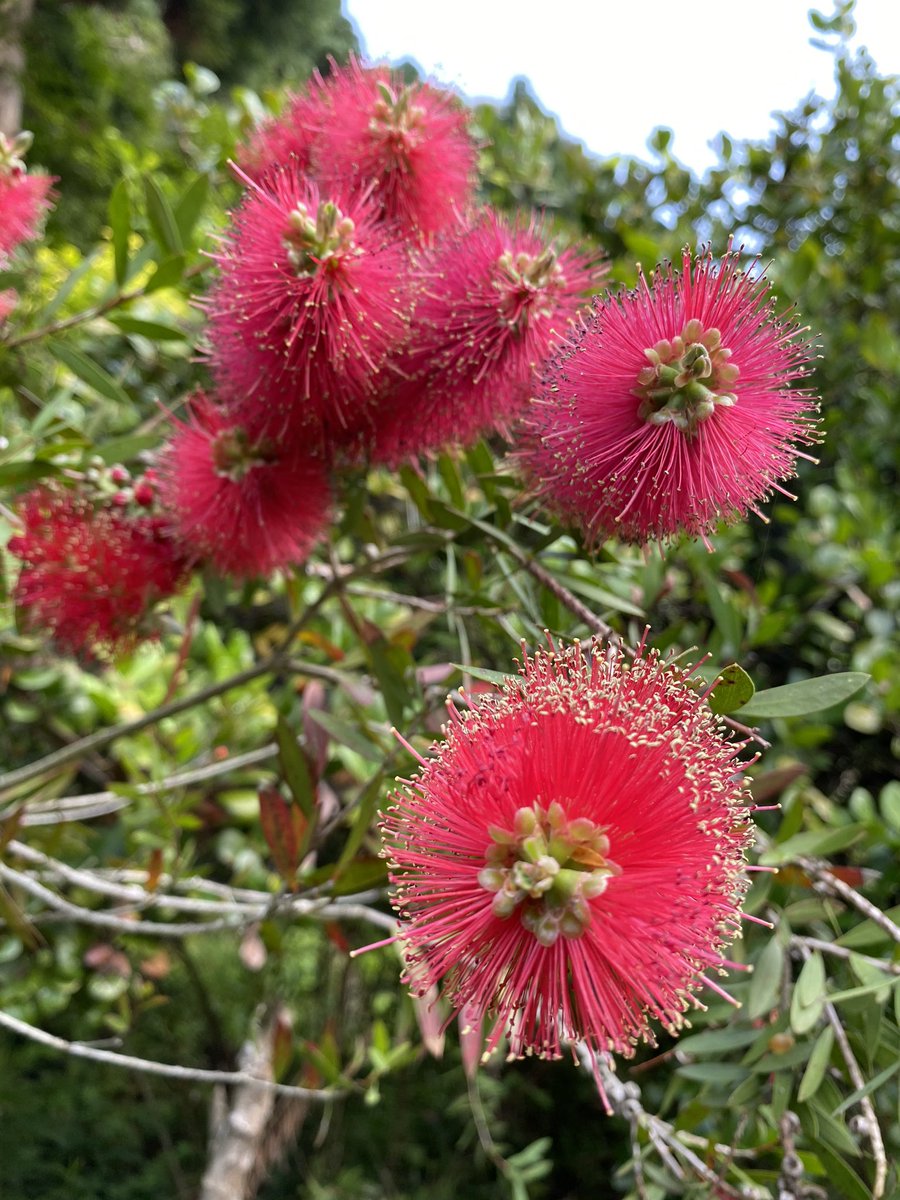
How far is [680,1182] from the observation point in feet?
2.67

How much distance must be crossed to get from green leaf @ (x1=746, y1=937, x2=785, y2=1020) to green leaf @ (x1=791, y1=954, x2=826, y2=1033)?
0.08ft

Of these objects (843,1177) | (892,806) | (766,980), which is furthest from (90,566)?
(892,806)

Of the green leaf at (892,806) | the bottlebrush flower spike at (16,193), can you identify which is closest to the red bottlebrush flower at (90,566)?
the bottlebrush flower spike at (16,193)

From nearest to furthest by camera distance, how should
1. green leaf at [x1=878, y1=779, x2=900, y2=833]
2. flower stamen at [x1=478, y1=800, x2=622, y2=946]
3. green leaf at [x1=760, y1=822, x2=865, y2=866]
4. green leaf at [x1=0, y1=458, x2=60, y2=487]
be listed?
flower stamen at [x1=478, y1=800, x2=622, y2=946], green leaf at [x1=760, y1=822, x2=865, y2=866], green leaf at [x1=0, y1=458, x2=60, y2=487], green leaf at [x1=878, y1=779, x2=900, y2=833]

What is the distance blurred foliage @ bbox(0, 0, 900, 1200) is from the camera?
0.78 m

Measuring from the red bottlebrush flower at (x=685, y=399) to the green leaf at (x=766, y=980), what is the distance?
1.32 feet

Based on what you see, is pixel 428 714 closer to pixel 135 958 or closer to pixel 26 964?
pixel 26 964

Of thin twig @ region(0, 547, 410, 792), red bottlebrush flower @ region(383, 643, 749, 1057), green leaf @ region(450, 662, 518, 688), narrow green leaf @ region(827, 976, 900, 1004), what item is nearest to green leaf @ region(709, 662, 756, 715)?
red bottlebrush flower @ region(383, 643, 749, 1057)

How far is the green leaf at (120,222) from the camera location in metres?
0.95

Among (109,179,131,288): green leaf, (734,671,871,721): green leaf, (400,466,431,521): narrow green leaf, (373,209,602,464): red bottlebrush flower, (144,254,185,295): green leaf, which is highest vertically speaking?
(109,179,131,288): green leaf

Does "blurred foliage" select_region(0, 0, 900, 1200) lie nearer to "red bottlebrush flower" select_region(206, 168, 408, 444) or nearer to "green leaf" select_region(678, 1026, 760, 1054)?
"green leaf" select_region(678, 1026, 760, 1054)

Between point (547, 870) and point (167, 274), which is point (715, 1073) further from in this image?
point (167, 274)

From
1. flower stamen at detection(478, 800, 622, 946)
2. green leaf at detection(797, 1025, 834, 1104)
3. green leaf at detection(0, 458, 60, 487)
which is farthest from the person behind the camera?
green leaf at detection(0, 458, 60, 487)

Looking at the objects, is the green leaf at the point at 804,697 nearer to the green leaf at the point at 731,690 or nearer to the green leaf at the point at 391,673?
the green leaf at the point at 731,690
